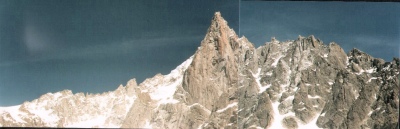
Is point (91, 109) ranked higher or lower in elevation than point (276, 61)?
lower

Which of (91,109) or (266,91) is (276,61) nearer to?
(266,91)

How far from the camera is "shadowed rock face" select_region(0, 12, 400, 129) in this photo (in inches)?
3653

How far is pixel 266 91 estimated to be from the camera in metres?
113

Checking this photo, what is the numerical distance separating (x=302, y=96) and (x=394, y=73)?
21876 mm

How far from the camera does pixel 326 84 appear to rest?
109 meters

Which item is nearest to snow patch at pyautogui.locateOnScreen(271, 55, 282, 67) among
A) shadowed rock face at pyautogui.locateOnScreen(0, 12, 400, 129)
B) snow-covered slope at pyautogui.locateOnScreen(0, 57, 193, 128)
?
shadowed rock face at pyautogui.locateOnScreen(0, 12, 400, 129)

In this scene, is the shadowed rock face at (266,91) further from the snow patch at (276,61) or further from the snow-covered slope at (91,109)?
the snow-covered slope at (91,109)

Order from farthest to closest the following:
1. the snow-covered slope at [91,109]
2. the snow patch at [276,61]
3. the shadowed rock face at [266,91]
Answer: the snow patch at [276,61]
the snow-covered slope at [91,109]
the shadowed rock face at [266,91]

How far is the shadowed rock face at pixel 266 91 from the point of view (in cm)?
9279

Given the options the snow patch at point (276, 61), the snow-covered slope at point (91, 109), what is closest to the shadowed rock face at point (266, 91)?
the snow patch at point (276, 61)

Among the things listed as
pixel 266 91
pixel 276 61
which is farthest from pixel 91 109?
pixel 276 61

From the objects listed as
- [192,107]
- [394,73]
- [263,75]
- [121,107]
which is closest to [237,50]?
[192,107]

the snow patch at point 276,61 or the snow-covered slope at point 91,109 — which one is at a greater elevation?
the snow patch at point 276,61

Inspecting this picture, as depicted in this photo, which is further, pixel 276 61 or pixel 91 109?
pixel 91 109
